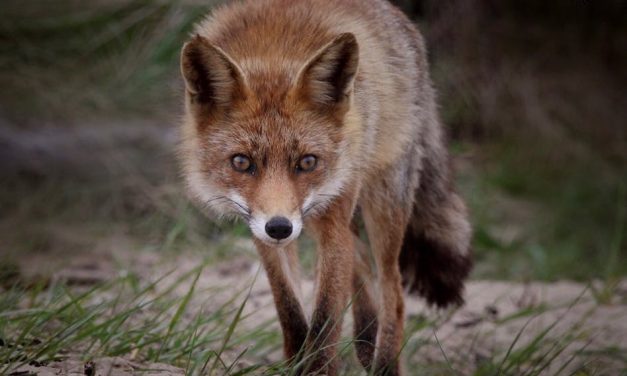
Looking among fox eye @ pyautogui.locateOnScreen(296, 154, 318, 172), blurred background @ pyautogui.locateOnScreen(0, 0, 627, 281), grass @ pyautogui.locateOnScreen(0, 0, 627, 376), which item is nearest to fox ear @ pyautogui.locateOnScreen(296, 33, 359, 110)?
fox eye @ pyautogui.locateOnScreen(296, 154, 318, 172)

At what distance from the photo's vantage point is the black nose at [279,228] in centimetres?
260

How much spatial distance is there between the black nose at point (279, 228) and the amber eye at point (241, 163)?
0.27m

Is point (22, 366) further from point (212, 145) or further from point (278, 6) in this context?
point (278, 6)

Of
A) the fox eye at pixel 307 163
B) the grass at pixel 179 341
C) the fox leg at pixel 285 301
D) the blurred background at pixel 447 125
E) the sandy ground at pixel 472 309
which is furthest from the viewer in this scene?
the blurred background at pixel 447 125

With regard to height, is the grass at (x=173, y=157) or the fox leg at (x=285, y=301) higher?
the fox leg at (x=285, y=301)

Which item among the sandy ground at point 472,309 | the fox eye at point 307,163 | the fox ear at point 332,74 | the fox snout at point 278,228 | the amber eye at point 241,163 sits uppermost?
the fox ear at point 332,74

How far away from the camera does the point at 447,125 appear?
668 centimetres

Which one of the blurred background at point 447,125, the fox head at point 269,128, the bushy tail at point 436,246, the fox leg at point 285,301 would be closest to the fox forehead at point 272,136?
the fox head at point 269,128

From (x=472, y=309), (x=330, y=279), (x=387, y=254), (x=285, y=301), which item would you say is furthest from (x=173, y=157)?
(x=330, y=279)

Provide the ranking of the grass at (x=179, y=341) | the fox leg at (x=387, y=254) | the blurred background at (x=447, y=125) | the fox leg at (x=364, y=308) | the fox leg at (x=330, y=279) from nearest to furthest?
the grass at (x=179, y=341) < the fox leg at (x=330, y=279) < the fox leg at (x=387, y=254) < the fox leg at (x=364, y=308) < the blurred background at (x=447, y=125)

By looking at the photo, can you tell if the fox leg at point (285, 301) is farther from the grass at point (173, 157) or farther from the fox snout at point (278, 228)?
the grass at point (173, 157)

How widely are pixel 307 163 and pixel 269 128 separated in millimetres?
180

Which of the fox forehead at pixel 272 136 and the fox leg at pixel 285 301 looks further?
the fox leg at pixel 285 301

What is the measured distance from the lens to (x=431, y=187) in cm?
385
